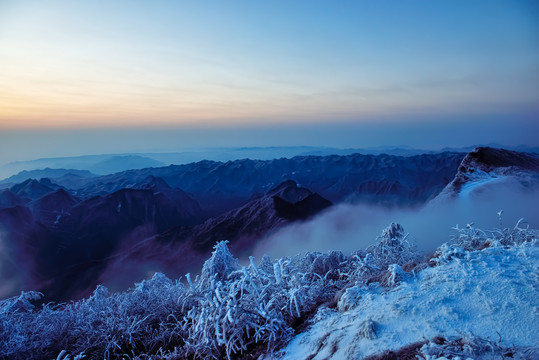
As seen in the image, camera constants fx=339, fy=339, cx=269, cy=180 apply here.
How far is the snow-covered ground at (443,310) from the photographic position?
3598 millimetres

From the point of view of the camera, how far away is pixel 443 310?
397 cm

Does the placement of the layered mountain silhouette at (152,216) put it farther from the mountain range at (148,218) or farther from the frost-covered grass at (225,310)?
the frost-covered grass at (225,310)

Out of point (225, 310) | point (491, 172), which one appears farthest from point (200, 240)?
point (225, 310)

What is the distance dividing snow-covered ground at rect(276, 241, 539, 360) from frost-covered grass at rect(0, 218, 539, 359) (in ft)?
0.31

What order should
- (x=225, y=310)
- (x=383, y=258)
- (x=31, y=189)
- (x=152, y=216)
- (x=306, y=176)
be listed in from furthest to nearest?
(x=306, y=176) → (x=31, y=189) → (x=152, y=216) → (x=383, y=258) → (x=225, y=310)

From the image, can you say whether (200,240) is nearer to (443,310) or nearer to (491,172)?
(491,172)

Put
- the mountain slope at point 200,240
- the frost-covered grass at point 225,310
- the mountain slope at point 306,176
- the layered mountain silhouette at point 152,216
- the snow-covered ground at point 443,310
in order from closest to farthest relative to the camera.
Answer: the snow-covered ground at point 443,310 → the frost-covered grass at point 225,310 → the mountain slope at point 200,240 → the layered mountain silhouette at point 152,216 → the mountain slope at point 306,176

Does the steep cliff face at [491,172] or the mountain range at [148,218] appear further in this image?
the mountain range at [148,218]

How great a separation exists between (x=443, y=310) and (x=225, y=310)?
2.89 metres

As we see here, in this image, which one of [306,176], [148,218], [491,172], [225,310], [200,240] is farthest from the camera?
[306,176]

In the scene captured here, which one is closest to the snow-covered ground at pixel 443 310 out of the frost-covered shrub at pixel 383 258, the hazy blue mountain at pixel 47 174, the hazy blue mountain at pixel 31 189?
the frost-covered shrub at pixel 383 258

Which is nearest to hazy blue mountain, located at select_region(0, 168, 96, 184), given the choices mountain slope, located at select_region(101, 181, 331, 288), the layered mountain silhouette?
the layered mountain silhouette

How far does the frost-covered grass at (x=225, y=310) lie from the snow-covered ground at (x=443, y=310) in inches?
3.7

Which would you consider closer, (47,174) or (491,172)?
(491,172)
